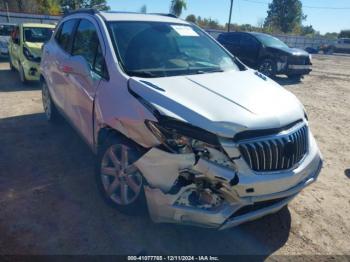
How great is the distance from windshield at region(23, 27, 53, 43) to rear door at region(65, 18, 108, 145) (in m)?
5.90

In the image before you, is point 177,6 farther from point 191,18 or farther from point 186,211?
point 186,211

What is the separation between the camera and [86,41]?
13.0ft

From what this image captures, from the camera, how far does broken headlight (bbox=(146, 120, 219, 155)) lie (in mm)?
2404

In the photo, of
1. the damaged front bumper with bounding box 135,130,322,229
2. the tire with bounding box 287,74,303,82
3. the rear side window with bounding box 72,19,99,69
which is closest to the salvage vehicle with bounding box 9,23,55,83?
the rear side window with bounding box 72,19,99,69

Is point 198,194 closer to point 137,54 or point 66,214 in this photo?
point 66,214

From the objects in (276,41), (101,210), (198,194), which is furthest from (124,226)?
(276,41)

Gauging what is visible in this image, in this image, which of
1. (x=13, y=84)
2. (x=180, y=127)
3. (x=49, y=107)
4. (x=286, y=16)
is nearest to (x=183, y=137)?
(x=180, y=127)

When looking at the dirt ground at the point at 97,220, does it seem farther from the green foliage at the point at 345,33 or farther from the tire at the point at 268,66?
the green foliage at the point at 345,33

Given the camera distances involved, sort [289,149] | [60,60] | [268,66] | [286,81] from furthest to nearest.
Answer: [286,81] → [268,66] → [60,60] → [289,149]

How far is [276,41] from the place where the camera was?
12.6 metres

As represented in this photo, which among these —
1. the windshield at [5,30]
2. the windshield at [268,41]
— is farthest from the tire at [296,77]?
the windshield at [5,30]

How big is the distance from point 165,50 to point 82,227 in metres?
2.09

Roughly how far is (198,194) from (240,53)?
1090 cm

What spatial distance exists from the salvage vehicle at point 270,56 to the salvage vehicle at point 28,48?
7.05 meters
